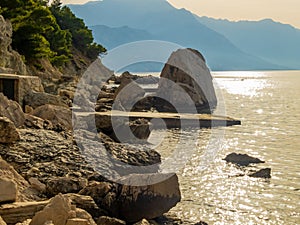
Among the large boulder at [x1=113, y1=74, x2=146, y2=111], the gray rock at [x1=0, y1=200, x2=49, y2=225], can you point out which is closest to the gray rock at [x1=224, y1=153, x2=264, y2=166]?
the gray rock at [x1=0, y1=200, x2=49, y2=225]

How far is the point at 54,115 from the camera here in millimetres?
20859

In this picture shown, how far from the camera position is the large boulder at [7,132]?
14.7m

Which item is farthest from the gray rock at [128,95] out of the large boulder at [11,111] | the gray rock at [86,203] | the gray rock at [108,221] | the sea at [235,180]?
the gray rock at [108,221]

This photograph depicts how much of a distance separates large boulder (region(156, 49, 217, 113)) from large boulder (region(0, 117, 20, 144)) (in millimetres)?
37975

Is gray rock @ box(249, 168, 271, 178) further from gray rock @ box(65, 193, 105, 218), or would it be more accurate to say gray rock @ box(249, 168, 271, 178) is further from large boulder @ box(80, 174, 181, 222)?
gray rock @ box(65, 193, 105, 218)

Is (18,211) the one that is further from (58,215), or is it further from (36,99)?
(36,99)

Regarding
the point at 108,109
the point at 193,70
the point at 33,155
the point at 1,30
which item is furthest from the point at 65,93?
the point at 193,70

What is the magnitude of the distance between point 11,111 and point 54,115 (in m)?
3.44

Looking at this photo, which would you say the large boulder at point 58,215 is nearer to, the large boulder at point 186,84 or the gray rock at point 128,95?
the gray rock at point 128,95

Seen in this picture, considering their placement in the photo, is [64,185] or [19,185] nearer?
[19,185]

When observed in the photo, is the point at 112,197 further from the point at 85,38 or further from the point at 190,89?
the point at 85,38

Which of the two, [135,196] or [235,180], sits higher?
[135,196]

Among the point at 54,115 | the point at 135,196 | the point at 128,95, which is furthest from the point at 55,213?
the point at 128,95

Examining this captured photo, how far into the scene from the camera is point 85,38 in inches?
3565
